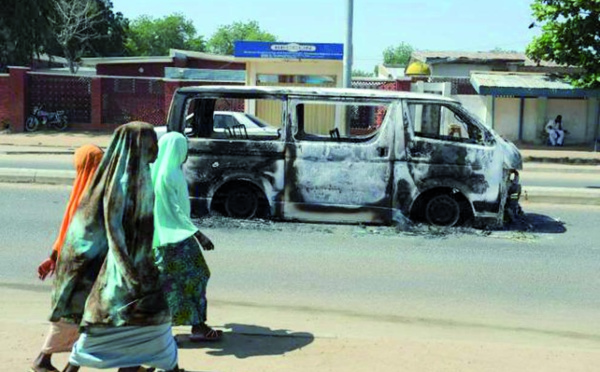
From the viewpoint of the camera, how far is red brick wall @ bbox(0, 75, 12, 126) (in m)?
29.1

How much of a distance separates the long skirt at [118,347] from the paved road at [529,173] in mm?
13654

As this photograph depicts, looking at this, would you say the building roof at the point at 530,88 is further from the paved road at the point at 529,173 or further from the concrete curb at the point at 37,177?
the concrete curb at the point at 37,177

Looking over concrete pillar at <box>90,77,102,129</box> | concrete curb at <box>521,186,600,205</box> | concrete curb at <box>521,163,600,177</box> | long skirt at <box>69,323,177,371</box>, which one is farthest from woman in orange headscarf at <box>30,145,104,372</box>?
concrete pillar at <box>90,77,102,129</box>

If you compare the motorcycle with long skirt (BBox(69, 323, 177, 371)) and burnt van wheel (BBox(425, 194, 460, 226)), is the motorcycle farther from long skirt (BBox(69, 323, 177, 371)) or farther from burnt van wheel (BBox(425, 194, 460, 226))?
long skirt (BBox(69, 323, 177, 371))

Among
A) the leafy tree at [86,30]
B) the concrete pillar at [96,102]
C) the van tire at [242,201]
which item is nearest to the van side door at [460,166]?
the van tire at [242,201]

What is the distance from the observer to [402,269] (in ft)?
25.4

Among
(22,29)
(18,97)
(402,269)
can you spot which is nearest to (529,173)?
(402,269)

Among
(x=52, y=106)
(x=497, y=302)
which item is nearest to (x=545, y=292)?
(x=497, y=302)

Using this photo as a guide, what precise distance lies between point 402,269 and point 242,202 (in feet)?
9.83

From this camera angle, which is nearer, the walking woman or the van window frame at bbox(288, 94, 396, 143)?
the walking woman

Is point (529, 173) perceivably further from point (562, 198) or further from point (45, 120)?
point (45, 120)

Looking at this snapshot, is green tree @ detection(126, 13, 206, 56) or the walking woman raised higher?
green tree @ detection(126, 13, 206, 56)

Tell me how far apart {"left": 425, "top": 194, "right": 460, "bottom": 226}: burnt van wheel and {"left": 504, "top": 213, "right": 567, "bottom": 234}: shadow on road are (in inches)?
32.3

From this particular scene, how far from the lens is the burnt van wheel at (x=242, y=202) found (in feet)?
32.7
